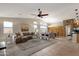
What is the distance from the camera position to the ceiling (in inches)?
80.3

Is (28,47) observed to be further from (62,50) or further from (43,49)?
(62,50)

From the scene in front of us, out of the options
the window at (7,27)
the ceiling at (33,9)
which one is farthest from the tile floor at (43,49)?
the ceiling at (33,9)

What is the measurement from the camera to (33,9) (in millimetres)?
2090

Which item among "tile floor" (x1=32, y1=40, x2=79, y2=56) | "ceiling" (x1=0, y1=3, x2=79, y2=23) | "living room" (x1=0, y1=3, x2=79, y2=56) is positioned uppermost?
"ceiling" (x1=0, y1=3, x2=79, y2=23)

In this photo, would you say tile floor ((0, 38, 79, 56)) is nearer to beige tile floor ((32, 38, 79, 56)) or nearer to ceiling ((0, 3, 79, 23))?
beige tile floor ((32, 38, 79, 56))

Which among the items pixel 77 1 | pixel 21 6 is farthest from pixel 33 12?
pixel 77 1

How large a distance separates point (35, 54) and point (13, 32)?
0.59 metres

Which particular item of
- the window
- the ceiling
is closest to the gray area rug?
the window

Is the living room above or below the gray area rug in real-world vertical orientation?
above

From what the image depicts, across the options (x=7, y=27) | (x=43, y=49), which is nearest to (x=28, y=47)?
(x=43, y=49)

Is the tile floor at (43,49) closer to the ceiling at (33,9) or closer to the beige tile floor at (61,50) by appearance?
the beige tile floor at (61,50)

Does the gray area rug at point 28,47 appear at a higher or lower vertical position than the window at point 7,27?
lower

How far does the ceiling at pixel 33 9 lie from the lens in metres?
2.04

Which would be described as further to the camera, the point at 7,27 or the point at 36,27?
the point at 36,27
